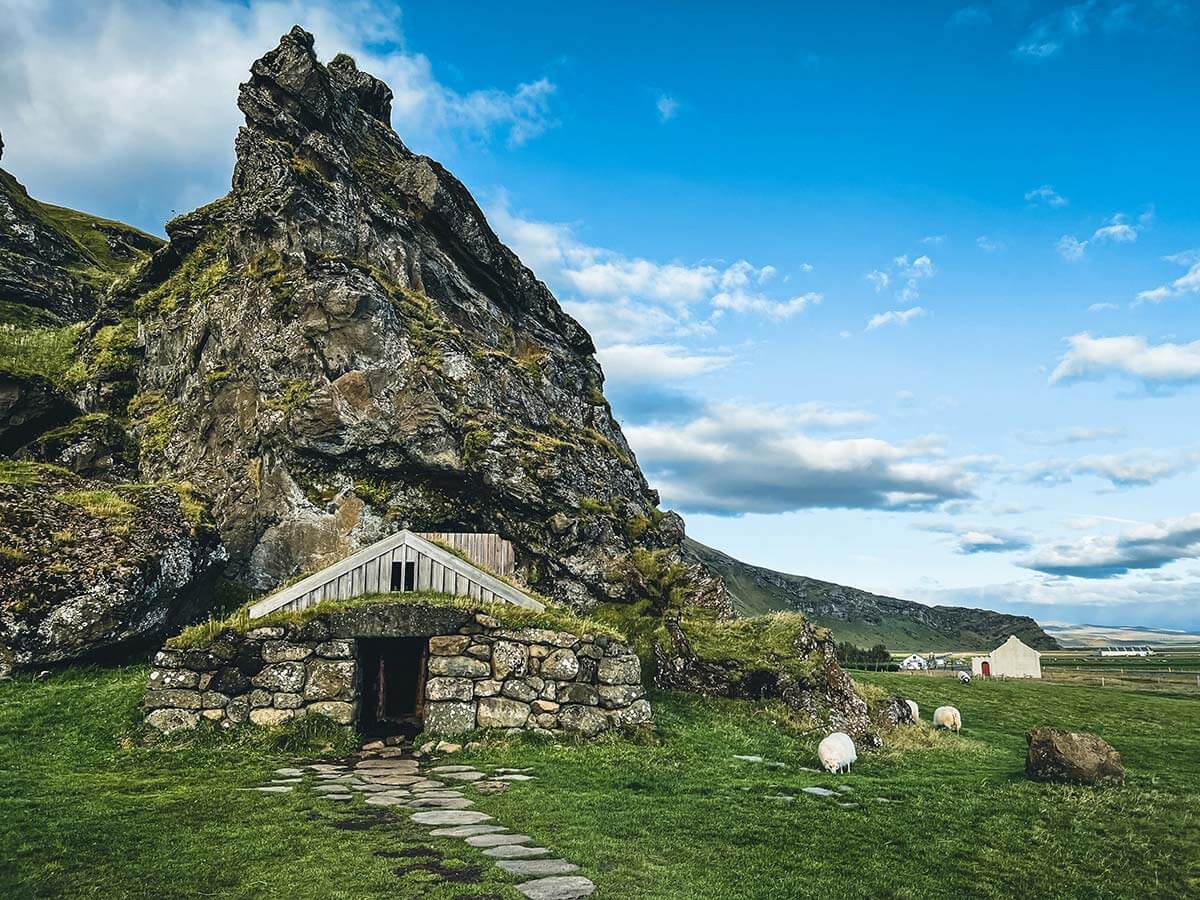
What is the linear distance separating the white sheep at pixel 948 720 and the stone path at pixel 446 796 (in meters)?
15.7

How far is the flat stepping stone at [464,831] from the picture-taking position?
8.38 meters

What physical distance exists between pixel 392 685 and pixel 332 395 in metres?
17.2

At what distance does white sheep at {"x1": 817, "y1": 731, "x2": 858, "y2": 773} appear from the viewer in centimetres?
1405

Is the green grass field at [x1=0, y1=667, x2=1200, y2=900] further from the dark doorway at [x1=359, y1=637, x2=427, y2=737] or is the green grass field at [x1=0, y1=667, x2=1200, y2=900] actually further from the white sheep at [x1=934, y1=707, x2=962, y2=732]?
the white sheep at [x1=934, y1=707, x2=962, y2=732]

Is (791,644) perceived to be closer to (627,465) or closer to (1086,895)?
(1086,895)

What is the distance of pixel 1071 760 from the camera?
1347 cm

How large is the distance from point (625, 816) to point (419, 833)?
2773mm

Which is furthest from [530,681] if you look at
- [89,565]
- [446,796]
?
[89,565]

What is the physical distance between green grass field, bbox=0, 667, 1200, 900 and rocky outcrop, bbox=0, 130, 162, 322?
37.5 metres

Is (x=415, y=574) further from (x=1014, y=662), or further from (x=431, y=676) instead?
(x=1014, y=662)

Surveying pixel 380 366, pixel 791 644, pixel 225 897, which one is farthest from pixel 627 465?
pixel 225 897

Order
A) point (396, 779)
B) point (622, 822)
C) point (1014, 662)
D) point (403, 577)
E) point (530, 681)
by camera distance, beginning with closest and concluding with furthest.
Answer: point (622, 822), point (396, 779), point (530, 681), point (403, 577), point (1014, 662)

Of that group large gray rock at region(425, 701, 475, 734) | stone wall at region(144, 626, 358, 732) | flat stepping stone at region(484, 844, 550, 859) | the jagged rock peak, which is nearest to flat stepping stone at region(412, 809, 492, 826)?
flat stepping stone at region(484, 844, 550, 859)

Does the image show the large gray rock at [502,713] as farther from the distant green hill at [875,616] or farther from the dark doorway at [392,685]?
the distant green hill at [875,616]
